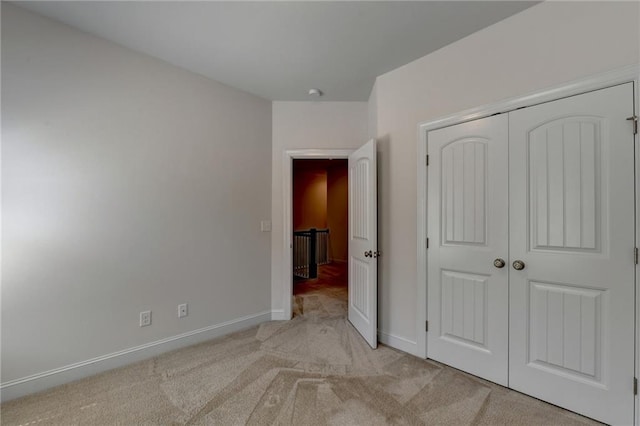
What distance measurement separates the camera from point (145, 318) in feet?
7.74

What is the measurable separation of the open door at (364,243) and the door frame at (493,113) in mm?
402

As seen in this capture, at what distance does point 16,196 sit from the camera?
5.96 ft

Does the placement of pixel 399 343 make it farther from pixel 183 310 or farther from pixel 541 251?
pixel 183 310

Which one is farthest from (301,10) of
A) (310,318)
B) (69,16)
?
(310,318)

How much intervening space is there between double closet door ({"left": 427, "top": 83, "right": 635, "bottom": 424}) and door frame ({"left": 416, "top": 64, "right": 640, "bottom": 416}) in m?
0.03

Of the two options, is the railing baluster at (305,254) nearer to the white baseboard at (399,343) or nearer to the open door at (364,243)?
the open door at (364,243)

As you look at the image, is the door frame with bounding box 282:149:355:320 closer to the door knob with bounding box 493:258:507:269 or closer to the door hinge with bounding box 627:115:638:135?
the door knob with bounding box 493:258:507:269

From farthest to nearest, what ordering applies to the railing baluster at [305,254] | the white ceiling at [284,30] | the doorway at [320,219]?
the doorway at [320,219] < the railing baluster at [305,254] < the white ceiling at [284,30]

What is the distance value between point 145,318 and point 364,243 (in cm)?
214

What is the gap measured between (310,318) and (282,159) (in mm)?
1983

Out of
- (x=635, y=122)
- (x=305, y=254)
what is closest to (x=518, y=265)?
(x=635, y=122)

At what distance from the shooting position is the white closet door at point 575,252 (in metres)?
1.53

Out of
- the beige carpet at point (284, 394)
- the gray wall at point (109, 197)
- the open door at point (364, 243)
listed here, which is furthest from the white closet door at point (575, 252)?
the gray wall at point (109, 197)

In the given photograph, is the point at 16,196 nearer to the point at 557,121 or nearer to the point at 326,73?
the point at 326,73
